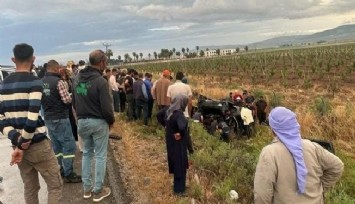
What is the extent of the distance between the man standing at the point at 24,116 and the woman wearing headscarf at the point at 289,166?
2447 mm

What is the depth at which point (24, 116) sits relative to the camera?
443 cm

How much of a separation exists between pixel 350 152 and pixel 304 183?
6561mm

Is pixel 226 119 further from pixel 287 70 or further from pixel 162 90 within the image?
pixel 287 70

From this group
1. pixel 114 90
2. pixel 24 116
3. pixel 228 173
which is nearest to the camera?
pixel 24 116

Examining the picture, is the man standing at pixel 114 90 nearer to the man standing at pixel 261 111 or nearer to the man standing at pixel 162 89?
the man standing at pixel 162 89

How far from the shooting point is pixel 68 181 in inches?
267

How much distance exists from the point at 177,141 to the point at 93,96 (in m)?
1.46

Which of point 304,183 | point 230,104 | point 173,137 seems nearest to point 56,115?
point 173,137

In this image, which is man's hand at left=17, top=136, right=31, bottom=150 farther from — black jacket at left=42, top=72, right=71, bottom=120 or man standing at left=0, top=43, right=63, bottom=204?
black jacket at left=42, top=72, right=71, bottom=120

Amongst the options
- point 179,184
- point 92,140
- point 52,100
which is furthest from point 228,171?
point 52,100

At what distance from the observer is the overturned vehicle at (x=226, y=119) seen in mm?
10943

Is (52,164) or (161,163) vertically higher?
(52,164)

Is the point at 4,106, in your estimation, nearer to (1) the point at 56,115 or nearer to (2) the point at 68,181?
(1) the point at 56,115

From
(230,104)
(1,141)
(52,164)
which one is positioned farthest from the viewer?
(230,104)
